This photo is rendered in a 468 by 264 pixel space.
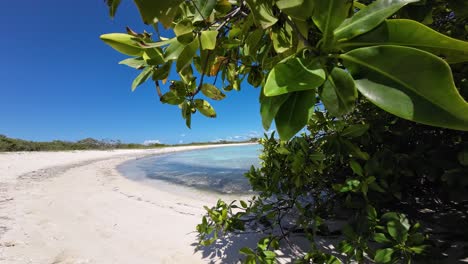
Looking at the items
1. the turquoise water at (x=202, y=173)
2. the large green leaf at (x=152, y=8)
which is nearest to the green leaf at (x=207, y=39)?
the large green leaf at (x=152, y=8)

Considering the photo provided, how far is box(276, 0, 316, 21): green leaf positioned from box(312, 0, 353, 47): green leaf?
0.04ft

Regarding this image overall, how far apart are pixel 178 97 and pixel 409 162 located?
110cm

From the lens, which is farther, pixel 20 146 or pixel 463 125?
pixel 20 146

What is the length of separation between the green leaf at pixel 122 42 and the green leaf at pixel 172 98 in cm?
16

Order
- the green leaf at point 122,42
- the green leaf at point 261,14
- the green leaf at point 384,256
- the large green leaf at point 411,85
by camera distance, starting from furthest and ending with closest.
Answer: the green leaf at point 384,256
the green leaf at point 122,42
the green leaf at point 261,14
the large green leaf at point 411,85

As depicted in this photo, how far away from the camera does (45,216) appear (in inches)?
101

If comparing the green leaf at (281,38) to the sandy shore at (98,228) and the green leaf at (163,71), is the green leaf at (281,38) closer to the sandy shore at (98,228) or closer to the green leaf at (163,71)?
the green leaf at (163,71)

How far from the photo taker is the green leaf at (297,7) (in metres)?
0.36

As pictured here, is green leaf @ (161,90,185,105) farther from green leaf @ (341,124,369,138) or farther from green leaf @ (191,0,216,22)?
green leaf @ (341,124,369,138)

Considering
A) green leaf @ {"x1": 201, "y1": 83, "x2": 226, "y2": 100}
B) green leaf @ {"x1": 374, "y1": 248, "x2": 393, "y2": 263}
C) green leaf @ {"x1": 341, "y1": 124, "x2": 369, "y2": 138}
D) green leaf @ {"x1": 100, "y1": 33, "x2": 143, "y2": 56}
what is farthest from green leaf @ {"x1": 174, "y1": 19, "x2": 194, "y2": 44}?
green leaf @ {"x1": 374, "y1": 248, "x2": 393, "y2": 263}

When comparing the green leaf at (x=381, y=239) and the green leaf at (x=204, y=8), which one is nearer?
the green leaf at (x=204, y=8)

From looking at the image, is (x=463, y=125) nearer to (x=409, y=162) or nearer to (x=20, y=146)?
(x=409, y=162)

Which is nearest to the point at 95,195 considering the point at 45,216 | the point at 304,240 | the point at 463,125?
the point at 45,216

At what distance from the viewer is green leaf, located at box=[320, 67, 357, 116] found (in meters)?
0.38
